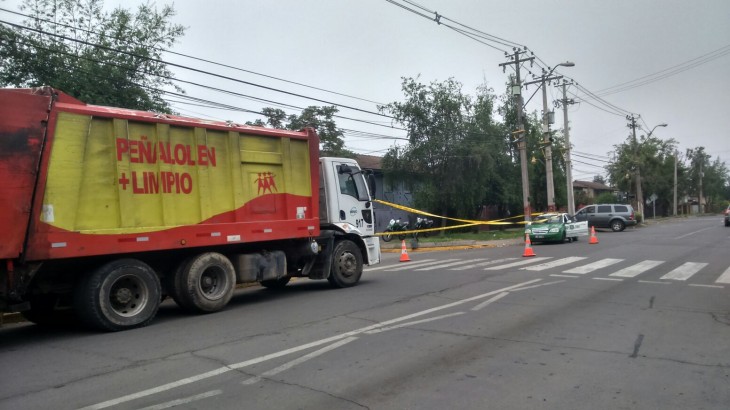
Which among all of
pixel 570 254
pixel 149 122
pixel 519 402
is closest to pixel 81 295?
pixel 149 122

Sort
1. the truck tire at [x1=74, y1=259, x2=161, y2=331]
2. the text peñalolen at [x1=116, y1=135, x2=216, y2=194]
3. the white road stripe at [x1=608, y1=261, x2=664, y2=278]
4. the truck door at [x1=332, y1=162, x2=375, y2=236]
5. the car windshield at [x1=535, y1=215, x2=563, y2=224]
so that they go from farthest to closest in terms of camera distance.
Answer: the car windshield at [x1=535, y1=215, x2=563, y2=224]
the white road stripe at [x1=608, y1=261, x2=664, y2=278]
the truck door at [x1=332, y1=162, x2=375, y2=236]
the text peñalolen at [x1=116, y1=135, x2=216, y2=194]
the truck tire at [x1=74, y1=259, x2=161, y2=331]

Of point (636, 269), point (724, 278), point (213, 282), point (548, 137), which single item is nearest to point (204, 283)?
point (213, 282)

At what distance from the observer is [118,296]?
835 centimetres

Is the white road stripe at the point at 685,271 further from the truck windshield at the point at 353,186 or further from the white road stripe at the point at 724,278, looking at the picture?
the truck windshield at the point at 353,186

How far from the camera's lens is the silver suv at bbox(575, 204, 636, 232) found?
120ft

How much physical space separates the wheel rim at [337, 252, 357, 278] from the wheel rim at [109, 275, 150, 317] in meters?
4.83

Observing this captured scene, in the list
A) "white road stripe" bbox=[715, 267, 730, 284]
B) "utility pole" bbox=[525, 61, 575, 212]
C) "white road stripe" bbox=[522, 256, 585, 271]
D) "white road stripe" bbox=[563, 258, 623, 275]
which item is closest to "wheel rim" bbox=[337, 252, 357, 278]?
"white road stripe" bbox=[522, 256, 585, 271]

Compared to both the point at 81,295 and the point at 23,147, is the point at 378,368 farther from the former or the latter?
the point at 23,147

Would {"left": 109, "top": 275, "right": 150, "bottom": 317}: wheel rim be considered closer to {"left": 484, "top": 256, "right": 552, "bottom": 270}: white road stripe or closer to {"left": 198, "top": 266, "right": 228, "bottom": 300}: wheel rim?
{"left": 198, "top": 266, "right": 228, "bottom": 300}: wheel rim

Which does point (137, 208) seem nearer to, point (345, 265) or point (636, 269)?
point (345, 265)

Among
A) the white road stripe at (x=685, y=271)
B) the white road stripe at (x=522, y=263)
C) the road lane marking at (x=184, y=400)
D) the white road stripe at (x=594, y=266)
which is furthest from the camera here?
the white road stripe at (x=522, y=263)

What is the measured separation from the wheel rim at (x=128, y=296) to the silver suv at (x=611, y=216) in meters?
34.4

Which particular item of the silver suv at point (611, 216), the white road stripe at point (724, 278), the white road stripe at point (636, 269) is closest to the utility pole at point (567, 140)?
the silver suv at point (611, 216)

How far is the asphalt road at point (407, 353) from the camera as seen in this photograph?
4.99m
